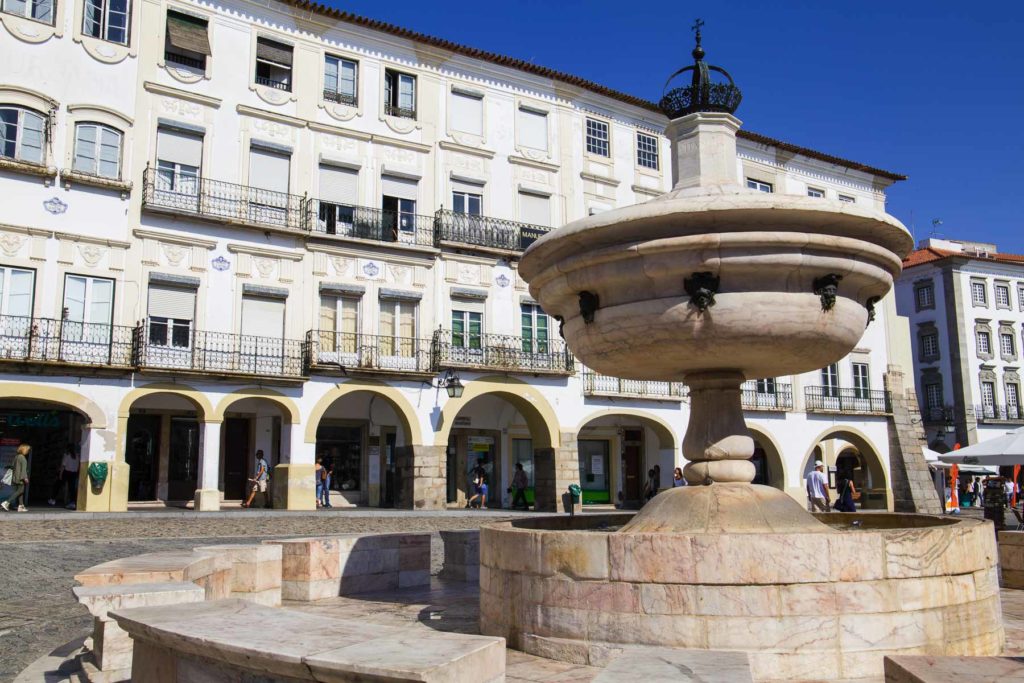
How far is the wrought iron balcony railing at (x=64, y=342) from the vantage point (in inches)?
814

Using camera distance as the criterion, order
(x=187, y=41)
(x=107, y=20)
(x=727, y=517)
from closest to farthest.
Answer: (x=727, y=517) < (x=107, y=20) < (x=187, y=41)

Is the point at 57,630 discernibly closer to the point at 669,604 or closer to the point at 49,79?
the point at 669,604

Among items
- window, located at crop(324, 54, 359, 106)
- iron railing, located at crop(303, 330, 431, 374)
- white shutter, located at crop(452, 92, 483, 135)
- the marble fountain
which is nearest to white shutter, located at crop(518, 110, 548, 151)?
white shutter, located at crop(452, 92, 483, 135)

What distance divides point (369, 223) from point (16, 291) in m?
9.13

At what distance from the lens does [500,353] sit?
27.6 m

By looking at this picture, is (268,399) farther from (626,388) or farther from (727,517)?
(727,517)

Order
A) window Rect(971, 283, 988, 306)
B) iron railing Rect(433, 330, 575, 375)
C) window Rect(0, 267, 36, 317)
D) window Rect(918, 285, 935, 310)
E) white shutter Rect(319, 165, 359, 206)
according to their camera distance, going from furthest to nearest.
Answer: window Rect(918, 285, 935, 310) → window Rect(971, 283, 988, 306) → iron railing Rect(433, 330, 575, 375) → white shutter Rect(319, 165, 359, 206) → window Rect(0, 267, 36, 317)

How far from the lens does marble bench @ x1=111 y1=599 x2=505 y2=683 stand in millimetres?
2934

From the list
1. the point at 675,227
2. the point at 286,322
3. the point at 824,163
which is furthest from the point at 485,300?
the point at 675,227

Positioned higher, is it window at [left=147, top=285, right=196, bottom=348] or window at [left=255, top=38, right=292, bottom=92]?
window at [left=255, top=38, right=292, bottom=92]

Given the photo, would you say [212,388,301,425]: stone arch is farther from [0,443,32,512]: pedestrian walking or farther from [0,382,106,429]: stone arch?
[0,443,32,512]: pedestrian walking

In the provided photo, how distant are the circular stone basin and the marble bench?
1.93 m

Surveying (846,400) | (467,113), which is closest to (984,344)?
(846,400)

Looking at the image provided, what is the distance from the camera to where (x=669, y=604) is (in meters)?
5.11
